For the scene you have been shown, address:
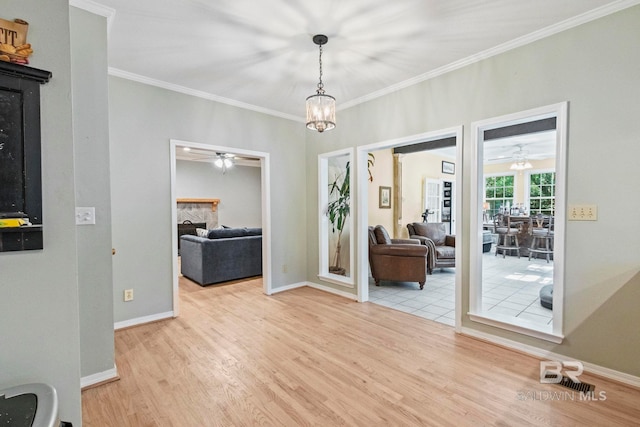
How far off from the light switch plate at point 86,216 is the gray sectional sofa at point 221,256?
2.47 m

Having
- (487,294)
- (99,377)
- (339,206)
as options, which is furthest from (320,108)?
(487,294)

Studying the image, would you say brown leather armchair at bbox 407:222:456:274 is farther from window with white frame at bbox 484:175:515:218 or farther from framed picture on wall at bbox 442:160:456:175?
window with white frame at bbox 484:175:515:218

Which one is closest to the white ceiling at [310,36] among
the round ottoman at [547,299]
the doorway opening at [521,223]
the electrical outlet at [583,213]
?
the doorway opening at [521,223]

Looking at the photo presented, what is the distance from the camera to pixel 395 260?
4.55 m

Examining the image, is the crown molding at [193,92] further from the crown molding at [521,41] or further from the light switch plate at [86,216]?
the light switch plate at [86,216]

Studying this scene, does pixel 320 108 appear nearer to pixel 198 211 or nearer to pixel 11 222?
pixel 11 222

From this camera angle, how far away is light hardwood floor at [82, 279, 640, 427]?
178 cm

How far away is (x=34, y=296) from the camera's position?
1.18 metres

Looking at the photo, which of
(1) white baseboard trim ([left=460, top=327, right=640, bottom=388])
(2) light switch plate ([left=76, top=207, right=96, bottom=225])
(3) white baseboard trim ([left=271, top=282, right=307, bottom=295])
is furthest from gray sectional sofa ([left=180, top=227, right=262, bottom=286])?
(1) white baseboard trim ([left=460, top=327, right=640, bottom=388])

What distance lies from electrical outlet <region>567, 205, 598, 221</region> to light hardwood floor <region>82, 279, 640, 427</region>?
3.87ft

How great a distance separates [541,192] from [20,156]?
1113 cm

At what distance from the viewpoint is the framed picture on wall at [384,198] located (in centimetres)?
595

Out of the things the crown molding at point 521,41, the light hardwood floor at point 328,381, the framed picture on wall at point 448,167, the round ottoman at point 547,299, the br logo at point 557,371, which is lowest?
the light hardwood floor at point 328,381

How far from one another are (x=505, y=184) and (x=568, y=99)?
8.37 meters
